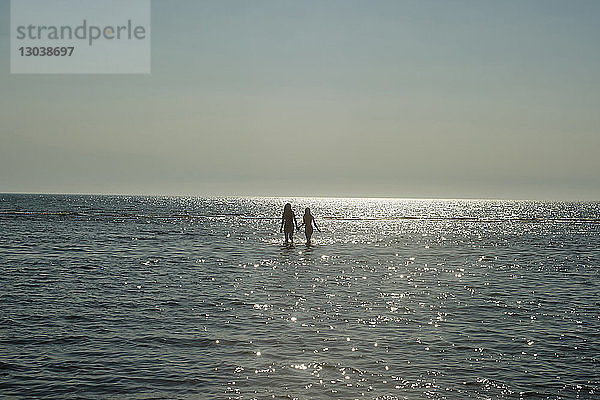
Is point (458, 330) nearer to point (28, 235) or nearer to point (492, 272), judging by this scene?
point (492, 272)

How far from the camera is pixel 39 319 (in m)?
14.9

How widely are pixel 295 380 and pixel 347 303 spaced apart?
7712mm

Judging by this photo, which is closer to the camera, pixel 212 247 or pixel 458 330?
pixel 458 330

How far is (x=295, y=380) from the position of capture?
1013cm

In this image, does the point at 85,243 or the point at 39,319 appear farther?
the point at 85,243

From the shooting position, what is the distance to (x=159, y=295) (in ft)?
62.8

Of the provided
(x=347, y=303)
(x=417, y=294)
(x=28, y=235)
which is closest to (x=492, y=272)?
(x=417, y=294)

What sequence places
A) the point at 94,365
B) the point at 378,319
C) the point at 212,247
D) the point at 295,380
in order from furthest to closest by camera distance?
the point at 212,247, the point at 378,319, the point at 94,365, the point at 295,380

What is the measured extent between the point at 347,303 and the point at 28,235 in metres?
36.6

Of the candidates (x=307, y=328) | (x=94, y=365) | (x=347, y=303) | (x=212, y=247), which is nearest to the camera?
(x=94, y=365)

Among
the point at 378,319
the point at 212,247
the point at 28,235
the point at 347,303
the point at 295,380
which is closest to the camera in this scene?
the point at 295,380

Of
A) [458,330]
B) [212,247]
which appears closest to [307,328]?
[458,330]

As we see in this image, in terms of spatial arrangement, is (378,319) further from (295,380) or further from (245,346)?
(295,380)

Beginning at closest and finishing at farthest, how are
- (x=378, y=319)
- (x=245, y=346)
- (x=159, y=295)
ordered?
(x=245, y=346), (x=378, y=319), (x=159, y=295)
